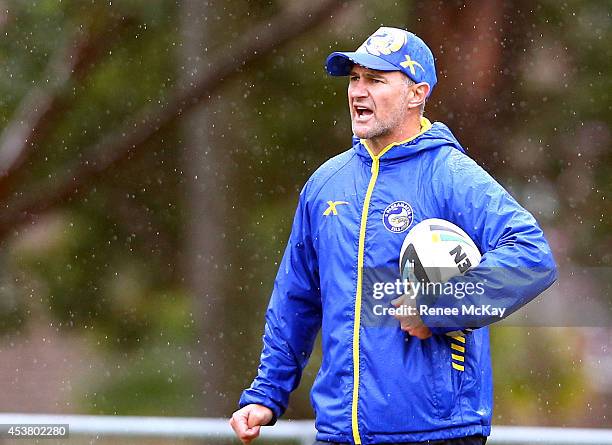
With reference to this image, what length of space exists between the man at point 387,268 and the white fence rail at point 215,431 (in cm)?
137

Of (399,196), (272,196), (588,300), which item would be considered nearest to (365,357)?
(399,196)

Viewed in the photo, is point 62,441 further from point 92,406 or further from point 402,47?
point 92,406

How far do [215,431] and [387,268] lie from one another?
2181mm

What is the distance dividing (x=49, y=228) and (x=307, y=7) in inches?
103

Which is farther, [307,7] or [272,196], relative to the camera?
[272,196]

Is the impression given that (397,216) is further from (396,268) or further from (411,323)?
(411,323)

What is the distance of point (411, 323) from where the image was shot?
2.97 meters

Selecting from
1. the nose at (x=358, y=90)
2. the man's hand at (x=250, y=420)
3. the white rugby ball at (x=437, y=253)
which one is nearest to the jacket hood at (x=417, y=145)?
the nose at (x=358, y=90)

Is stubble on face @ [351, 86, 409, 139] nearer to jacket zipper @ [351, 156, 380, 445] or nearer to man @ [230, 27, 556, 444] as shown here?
man @ [230, 27, 556, 444]

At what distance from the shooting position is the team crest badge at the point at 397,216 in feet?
10.1

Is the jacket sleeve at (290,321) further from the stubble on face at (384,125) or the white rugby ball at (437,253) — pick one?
the white rugby ball at (437,253)

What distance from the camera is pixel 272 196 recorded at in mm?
9602

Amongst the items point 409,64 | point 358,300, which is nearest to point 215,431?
point 358,300

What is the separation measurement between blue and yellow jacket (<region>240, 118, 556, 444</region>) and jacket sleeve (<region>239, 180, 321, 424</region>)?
35mm
